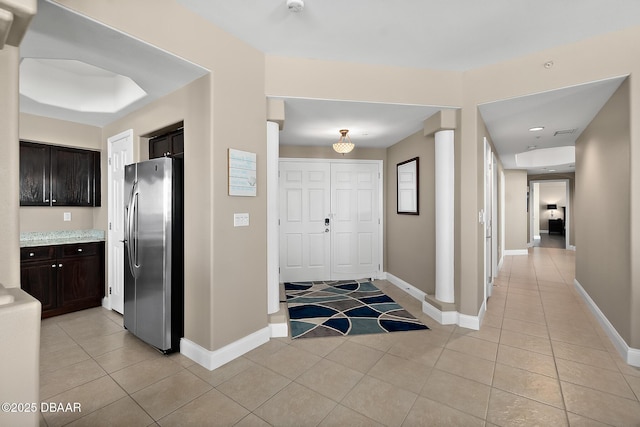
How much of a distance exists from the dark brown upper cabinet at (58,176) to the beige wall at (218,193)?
2.21m

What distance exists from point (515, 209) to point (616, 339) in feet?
19.7

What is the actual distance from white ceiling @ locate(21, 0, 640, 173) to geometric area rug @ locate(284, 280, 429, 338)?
7.86 ft

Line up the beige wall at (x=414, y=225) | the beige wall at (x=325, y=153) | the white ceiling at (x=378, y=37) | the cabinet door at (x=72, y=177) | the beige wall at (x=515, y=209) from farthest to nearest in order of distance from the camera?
1. the beige wall at (x=515, y=209)
2. the beige wall at (x=325, y=153)
3. the beige wall at (x=414, y=225)
4. the cabinet door at (x=72, y=177)
5. the white ceiling at (x=378, y=37)

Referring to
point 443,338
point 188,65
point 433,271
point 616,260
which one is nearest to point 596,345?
point 616,260

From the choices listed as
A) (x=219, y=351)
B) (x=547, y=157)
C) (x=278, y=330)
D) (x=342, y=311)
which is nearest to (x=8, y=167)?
(x=219, y=351)

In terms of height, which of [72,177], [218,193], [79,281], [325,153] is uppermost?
[325,153]

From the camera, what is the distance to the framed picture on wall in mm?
4284

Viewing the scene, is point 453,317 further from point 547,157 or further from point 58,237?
point 547,157

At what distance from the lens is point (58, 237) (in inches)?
150

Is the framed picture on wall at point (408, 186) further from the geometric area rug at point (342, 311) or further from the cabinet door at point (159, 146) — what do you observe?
the cabinet door at point (159, 146)

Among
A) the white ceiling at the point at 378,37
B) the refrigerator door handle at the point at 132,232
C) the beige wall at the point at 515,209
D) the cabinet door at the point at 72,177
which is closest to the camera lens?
the white ceiling at the point at 378,37

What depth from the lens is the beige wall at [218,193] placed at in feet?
7.86

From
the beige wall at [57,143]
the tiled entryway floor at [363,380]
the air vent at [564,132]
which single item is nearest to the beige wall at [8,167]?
the tiled entryway floor at [363,380]

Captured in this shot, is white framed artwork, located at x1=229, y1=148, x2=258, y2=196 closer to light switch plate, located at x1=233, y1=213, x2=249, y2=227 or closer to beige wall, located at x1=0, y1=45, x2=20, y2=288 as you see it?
light switch plate, located at x1=233, y1=213, x2=249, y2=227
